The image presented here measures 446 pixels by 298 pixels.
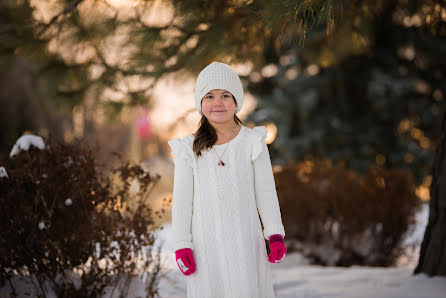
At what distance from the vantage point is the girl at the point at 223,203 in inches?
81.0

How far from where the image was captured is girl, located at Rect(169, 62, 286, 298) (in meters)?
2.06

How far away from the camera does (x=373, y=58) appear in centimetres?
906

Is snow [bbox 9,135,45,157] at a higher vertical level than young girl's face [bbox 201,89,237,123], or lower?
higher

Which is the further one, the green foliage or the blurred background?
the green foliage

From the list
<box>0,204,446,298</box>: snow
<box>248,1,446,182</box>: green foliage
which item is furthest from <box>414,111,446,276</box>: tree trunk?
<box>248,1,446,182</box>: green foliage

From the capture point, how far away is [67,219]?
298 centimetres

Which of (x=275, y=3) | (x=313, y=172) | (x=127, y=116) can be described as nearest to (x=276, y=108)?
(x=313, y=172)

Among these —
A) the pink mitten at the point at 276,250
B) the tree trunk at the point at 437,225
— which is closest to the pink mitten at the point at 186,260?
the pink mitten at the point at 276,250

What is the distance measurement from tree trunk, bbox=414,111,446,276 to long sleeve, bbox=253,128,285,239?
2.00m

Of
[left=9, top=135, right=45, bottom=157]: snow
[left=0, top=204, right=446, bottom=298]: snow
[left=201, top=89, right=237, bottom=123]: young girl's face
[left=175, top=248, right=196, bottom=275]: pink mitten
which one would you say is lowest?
[left=175, top=248, right=196, bottom=275]: pink mitten

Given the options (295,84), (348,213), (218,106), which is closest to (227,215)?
(218,106)

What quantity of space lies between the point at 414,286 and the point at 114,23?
3.77m

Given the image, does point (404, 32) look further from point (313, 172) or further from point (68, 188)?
point (68, 188)

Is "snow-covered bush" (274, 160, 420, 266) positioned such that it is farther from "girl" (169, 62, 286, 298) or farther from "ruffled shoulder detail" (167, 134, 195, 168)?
"ruffled shoulder detail" (167, 134, 195, 168)
